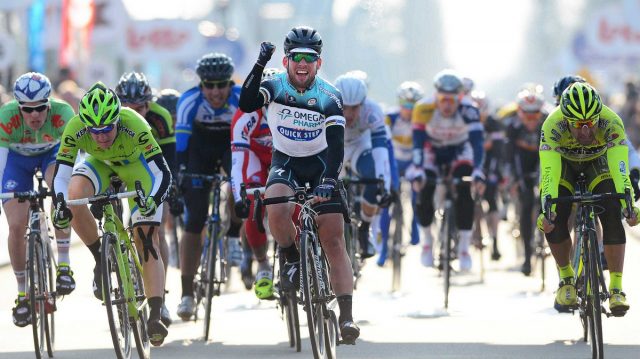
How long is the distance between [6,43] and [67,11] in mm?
5815

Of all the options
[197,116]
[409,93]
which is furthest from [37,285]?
[409,93]

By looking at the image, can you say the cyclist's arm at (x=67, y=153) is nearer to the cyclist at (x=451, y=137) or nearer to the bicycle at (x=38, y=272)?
the bicycle at (x=38, y=272)

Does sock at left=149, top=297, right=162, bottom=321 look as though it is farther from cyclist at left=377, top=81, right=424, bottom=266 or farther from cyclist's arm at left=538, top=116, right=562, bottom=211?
cyclist at left=377, top=81, right=424, bottom=266

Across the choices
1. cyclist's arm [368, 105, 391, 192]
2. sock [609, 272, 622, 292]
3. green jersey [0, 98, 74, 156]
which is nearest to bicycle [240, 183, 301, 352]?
green jersey [0, 98, 74, 156]

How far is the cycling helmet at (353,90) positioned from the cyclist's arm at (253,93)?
11.9 ft

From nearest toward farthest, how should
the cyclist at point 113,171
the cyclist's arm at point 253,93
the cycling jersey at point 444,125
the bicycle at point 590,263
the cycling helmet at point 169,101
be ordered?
1. the cyclist's arm at point 253,93
2. the bicycle at point 590,263
3. the cyclist at point 113,171
4. the cycling helmet at point 169,101
5. the cycling jersey at point 444,125

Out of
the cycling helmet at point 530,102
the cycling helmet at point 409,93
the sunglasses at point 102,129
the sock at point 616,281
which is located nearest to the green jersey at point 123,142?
the sunglasses at point 102,129

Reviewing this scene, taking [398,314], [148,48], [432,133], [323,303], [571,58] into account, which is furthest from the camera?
[571,58]

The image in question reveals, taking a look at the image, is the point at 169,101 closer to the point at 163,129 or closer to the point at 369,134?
the point at 369,134

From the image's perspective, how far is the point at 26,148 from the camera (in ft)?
40.2

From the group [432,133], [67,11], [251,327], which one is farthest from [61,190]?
[67,11]

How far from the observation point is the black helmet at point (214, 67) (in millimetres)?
13039

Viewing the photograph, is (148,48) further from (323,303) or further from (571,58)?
(323,303)

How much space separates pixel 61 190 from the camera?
10695mm
